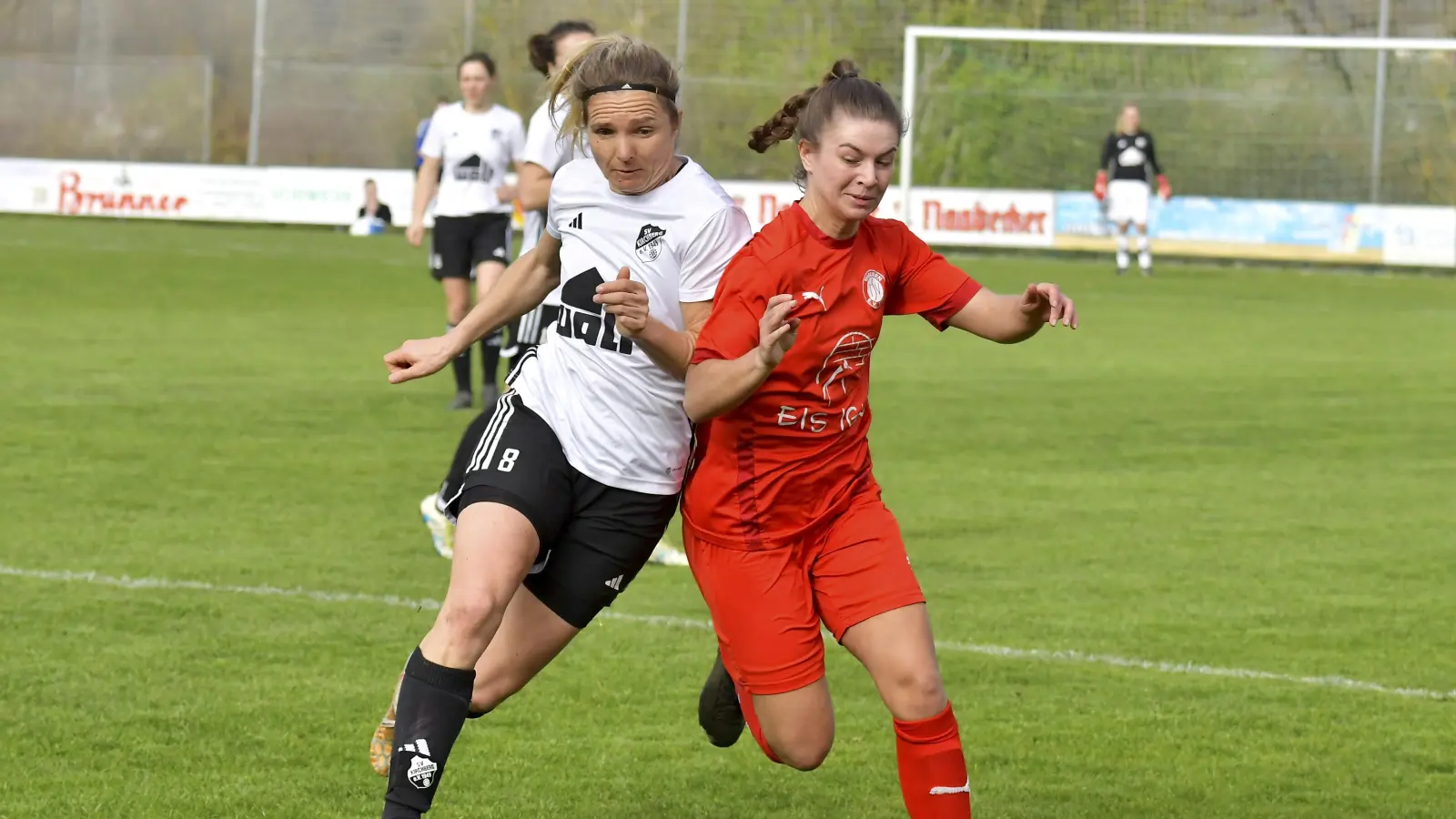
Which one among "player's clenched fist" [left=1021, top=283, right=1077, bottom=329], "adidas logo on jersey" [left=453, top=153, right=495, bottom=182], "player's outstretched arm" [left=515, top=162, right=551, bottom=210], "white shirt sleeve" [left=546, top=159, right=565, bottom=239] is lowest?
"player's clenched fist" [left=1021, top=283, right=1077, bottom=329]

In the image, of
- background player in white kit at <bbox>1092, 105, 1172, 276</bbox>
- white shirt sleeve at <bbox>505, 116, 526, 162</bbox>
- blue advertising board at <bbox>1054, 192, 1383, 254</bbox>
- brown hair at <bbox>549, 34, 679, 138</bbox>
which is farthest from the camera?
blue advertising board at <bbox>1054, 192, 1383, 254</bbox>

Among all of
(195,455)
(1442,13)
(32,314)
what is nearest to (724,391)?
(195,455)

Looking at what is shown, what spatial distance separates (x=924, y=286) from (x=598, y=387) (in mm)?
780

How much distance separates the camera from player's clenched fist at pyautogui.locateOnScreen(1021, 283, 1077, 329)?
170 inches

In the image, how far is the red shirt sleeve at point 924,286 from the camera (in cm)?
466

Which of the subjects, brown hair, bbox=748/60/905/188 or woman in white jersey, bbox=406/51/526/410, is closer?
brown hair, bbox=748/60/905/188

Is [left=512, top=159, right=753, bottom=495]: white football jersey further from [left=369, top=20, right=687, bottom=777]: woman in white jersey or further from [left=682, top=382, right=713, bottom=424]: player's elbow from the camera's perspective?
[left=369, top=20, right=687, bottom=777]: woman in white jersey

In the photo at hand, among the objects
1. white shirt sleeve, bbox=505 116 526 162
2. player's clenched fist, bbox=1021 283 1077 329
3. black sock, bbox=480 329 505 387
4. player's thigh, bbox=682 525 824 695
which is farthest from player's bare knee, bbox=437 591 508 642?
white shirt sleeve, bbox=505 116 526 162

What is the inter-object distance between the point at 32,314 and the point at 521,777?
13.9 meters

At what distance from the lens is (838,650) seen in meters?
6.93

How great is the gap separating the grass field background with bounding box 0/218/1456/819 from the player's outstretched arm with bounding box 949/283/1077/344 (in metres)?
1.27

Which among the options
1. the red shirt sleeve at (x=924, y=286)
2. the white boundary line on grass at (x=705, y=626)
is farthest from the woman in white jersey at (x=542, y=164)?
the red shirt sleeve at (x=924, y=286)

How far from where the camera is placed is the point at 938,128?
31.6 meters

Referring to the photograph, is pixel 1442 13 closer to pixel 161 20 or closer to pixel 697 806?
pixel 161 20
